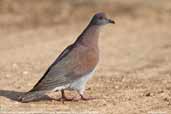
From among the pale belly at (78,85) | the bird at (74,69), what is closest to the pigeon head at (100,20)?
the bird at (74,69)

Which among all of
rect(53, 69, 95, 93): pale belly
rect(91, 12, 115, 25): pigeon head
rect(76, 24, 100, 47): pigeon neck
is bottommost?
rect(53, 69, 95, 93): pale belly

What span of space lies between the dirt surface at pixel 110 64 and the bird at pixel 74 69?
24 cm

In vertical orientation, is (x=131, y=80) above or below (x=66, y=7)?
below

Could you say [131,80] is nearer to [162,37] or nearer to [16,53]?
[16,53]

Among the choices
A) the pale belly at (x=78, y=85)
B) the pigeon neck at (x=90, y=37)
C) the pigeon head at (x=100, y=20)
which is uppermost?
the pigeon head at (x=100, y=20)

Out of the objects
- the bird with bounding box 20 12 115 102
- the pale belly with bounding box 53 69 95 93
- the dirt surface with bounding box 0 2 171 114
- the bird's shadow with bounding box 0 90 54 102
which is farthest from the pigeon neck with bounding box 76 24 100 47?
the bird's shadow with bounding box 0 90 54 102

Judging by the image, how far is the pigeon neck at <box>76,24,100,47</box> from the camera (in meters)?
11.0

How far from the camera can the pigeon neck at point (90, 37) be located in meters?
11.0

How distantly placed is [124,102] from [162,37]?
25.6 feet

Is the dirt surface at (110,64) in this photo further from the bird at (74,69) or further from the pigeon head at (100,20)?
the pigeon head at (100,20)

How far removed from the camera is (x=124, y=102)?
1067cm

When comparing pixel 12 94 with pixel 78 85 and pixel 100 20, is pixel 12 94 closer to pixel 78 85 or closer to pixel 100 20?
pixel 78 85

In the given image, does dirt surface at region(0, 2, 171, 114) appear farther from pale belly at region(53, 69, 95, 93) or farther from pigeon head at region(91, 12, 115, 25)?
pigeon head at region(91, 12, 115, 25)

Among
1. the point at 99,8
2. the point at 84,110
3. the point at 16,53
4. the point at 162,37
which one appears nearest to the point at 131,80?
the point at 84,110
